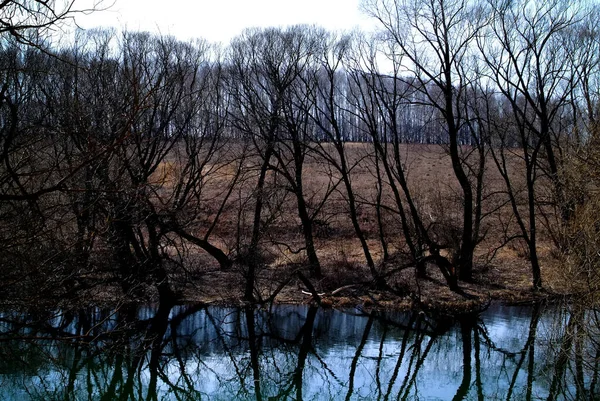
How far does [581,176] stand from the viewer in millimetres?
11102

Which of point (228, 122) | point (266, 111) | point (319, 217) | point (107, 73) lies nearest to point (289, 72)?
point (266, 111)

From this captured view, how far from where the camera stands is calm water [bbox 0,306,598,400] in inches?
460

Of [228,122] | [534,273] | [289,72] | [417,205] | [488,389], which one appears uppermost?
[289,72]

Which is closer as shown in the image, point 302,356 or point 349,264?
point 302,356

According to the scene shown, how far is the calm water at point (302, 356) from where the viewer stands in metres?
11.7

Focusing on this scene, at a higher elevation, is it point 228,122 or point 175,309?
point 228,122

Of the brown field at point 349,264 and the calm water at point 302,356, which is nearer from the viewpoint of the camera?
the calm water at point 302,356

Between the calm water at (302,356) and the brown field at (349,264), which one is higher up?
the brown field at (349,264)

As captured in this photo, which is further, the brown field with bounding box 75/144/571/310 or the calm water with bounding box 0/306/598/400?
the brown field with bounding box 75/144/571/310

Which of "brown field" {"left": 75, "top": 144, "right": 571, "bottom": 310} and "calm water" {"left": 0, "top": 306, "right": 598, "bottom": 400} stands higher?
"brown field" {"left": 75, "top": 144, "right": 571, "bottom": 310}

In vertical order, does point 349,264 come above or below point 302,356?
above

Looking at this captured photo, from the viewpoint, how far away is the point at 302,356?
14445mm

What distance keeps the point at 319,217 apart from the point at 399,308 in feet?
27.9

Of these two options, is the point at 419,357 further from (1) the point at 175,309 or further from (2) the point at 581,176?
(1) the point at 175,309
